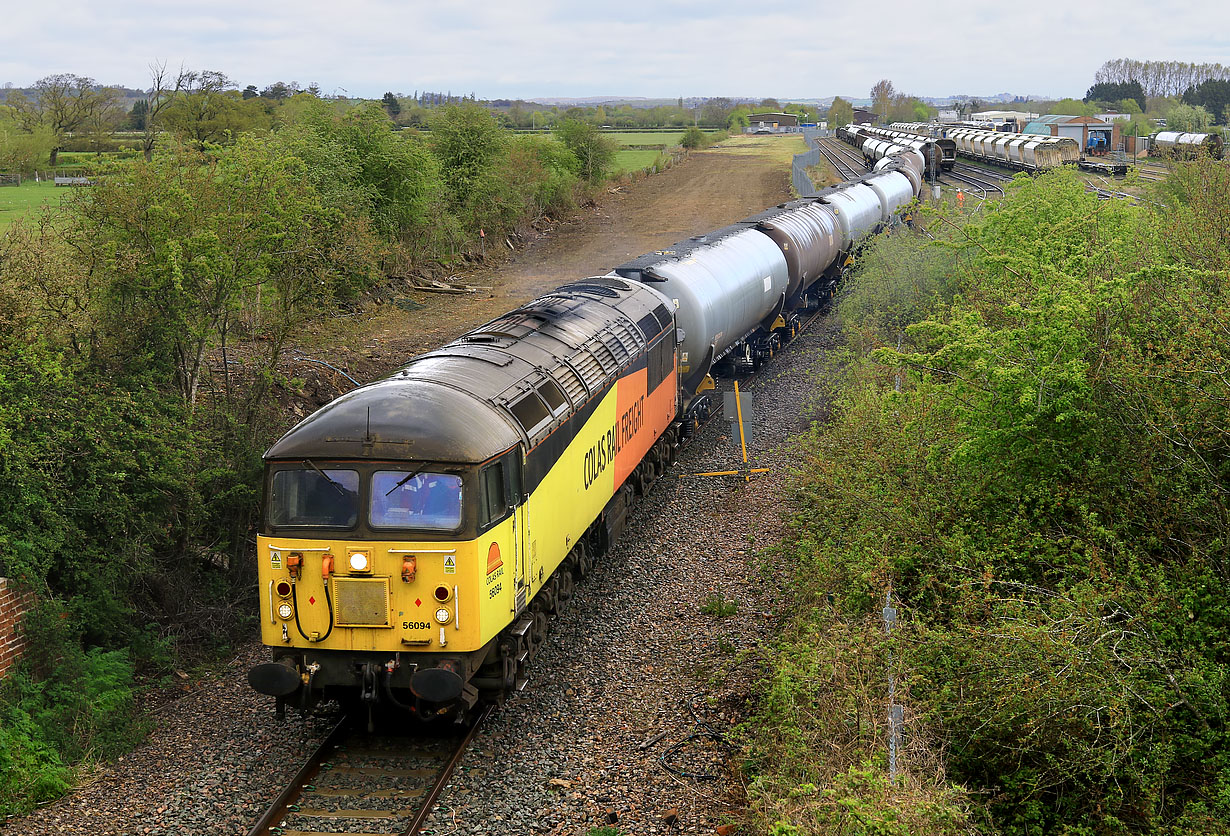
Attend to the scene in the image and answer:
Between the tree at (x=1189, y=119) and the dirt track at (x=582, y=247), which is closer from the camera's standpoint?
the dirt track at (x=582, y=247)

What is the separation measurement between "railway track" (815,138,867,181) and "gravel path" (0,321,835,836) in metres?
48.1

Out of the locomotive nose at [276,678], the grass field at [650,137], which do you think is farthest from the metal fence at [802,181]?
the grass field at [650,137]

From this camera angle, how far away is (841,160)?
292ft

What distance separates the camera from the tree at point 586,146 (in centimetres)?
6088

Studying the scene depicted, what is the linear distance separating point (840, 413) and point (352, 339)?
14293 millimetres

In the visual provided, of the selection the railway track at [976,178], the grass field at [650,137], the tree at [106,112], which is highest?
the grass field at [650,137]

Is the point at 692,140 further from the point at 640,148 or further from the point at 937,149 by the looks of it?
the point at 937,149

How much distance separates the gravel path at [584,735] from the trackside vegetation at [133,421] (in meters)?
0.82

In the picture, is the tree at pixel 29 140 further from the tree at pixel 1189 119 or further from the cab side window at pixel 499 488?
the tree at pixel 1189 119

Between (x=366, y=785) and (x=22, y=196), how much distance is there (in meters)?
42.3

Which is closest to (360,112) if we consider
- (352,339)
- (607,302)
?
(352,339)

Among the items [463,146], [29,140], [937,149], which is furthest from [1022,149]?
[29,140]

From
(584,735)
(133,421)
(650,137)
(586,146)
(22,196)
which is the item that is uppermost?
(650,137)

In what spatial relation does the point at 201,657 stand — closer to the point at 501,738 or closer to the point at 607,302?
the point at 501,738
